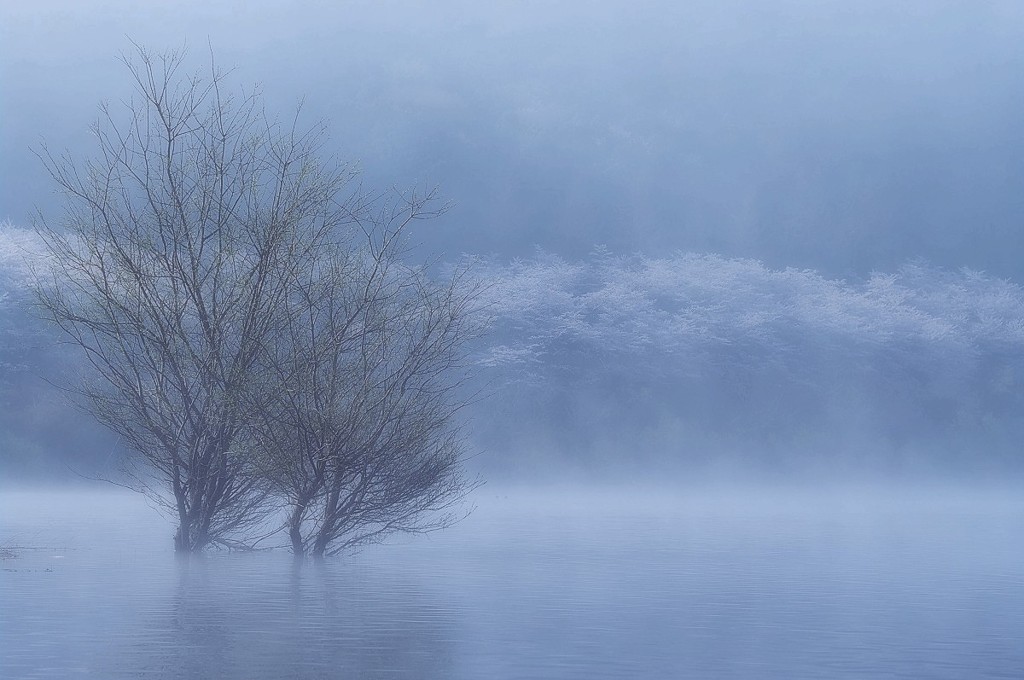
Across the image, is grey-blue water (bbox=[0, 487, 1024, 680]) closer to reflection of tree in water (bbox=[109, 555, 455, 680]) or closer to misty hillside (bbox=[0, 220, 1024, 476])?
reflection of tree in water (bbox=[109, 555, 455, 680])

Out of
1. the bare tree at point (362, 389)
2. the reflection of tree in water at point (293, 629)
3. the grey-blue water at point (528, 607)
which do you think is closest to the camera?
the reflection of tree in water at point (293, 629)

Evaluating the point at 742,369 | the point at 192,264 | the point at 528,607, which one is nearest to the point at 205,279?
the point at 192,264

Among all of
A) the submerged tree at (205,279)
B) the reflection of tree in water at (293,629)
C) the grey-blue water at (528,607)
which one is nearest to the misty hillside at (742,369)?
the grey-blue water at (528,607)

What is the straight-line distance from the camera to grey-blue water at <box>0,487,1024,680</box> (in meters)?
10.3

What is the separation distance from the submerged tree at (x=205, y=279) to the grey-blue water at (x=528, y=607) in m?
1.88

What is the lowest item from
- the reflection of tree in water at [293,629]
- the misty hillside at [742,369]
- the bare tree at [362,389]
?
the reflection of tree in water at [293,629]

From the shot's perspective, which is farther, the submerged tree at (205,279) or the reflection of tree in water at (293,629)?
the submerged tree at (205,279)

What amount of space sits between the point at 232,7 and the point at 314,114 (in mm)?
9587

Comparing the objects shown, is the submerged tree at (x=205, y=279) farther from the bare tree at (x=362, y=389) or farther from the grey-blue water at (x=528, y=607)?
the grey-blue water at (x=528, y=607)

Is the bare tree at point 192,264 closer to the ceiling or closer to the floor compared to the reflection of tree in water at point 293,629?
closer to the ceiling

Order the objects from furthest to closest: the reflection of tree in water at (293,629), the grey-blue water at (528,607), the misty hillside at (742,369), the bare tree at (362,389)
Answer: the misty hillside at (742,369)
the bare tree at (362,389)
the grey-blue water at (528,607)
the reflection of tree in water at (293,629)

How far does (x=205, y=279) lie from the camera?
1753 cm

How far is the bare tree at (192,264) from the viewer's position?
17.2 m

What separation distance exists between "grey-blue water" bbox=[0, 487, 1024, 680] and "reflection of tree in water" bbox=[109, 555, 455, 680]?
0.10ft
